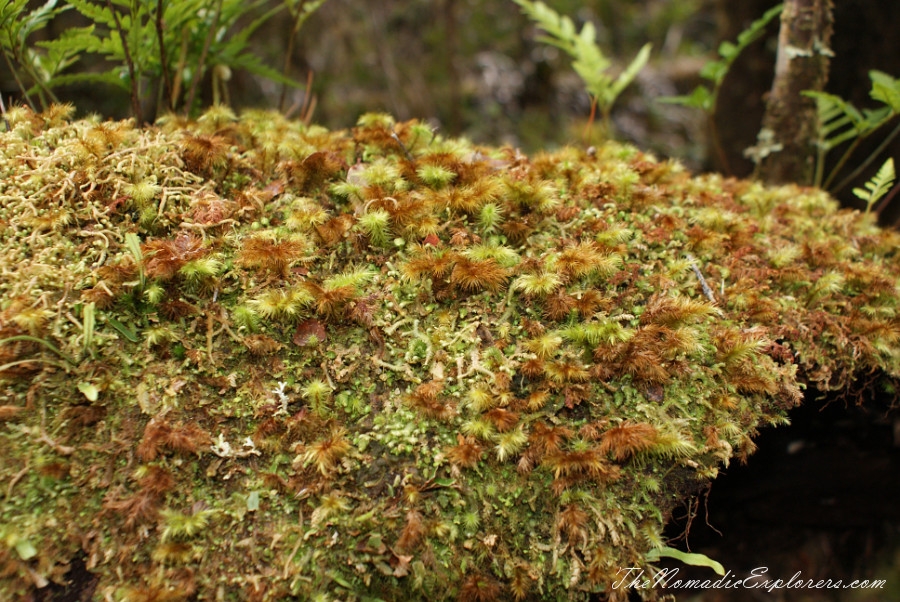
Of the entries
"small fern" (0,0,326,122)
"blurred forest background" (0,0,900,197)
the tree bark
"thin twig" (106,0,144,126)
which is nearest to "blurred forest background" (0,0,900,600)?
"blurred forest background" (0,0,900,197)

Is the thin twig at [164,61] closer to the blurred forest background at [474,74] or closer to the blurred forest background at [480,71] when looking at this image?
the blurred forest background at [480,71]

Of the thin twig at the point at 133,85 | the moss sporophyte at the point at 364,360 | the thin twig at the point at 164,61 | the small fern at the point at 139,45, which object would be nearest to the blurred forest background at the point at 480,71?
the small fern at the point at 139,45

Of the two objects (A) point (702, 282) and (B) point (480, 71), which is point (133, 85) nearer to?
(A) point (702, 282)

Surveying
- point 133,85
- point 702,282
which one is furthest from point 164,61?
point 702,282

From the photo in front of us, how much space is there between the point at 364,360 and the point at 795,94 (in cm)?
282

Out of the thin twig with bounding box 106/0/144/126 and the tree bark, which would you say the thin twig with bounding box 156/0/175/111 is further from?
the tree bark

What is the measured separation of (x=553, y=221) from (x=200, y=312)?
1293 mm

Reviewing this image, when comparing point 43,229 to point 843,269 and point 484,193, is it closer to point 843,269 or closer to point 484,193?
point 484,193

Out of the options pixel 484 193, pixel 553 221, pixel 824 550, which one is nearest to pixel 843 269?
pixel 553 221

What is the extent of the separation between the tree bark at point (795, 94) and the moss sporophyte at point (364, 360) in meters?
1.18

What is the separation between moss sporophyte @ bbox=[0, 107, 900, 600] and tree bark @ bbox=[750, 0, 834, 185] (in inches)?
46.4

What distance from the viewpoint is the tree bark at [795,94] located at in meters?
2.90

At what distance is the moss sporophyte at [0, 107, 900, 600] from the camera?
152 centimetres

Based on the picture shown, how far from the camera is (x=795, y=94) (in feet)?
10.1
